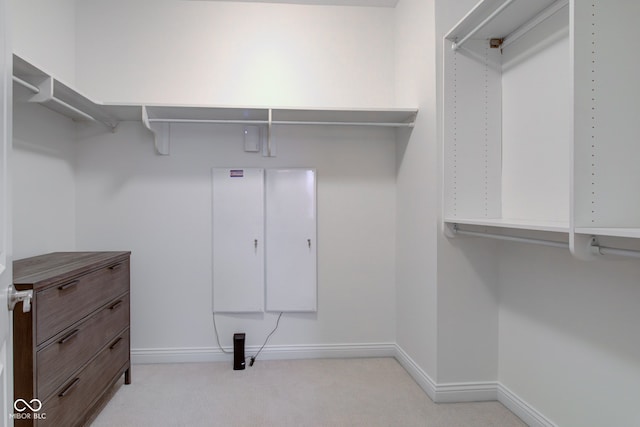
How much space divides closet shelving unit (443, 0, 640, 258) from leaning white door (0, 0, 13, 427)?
1785 millimetres

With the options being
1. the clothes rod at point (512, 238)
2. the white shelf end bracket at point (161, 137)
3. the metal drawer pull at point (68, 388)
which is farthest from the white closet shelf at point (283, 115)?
the metal drawer pull at point (68, 388)

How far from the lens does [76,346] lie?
178 cm

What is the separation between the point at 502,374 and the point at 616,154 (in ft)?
5.23

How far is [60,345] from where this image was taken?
5.41ft

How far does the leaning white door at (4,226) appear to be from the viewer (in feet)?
2.95

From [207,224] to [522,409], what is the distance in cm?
254

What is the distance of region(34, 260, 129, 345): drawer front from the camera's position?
59.8 inches

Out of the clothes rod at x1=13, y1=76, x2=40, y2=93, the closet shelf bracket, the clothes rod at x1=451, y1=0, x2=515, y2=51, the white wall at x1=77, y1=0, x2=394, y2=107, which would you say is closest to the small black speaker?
the white wall at x1=77, y1=0, x2=394, y2=107

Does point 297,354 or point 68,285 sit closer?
point 68,285

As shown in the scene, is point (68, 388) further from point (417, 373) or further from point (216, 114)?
point (417, 373)

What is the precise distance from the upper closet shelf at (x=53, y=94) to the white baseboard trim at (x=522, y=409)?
326cm

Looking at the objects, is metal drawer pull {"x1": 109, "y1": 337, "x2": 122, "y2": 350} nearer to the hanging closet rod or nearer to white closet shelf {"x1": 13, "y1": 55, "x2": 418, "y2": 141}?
white closet shelf {"x1": 13, "y1": 55, "x2": 418, "y2": 141}

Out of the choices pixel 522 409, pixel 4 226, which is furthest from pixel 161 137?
pixel 522 409

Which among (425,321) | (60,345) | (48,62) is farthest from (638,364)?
(48,62)
